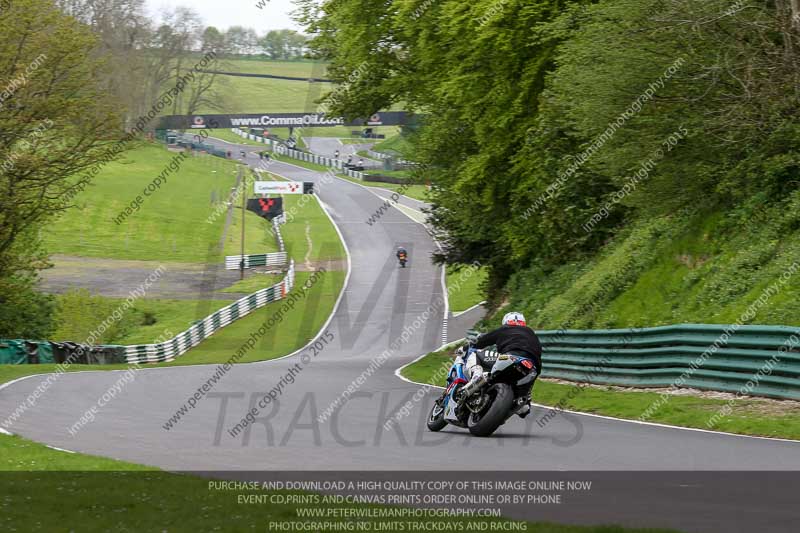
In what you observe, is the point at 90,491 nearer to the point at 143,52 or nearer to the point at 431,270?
the point at 431,270

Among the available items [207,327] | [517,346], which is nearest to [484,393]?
[517,346]

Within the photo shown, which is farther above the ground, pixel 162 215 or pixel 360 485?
pixel 360 485

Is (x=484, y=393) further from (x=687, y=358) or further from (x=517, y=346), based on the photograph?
(x=687, y=358)

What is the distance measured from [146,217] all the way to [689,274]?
2664 inches

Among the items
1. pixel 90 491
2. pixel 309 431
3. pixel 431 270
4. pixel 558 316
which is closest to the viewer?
A: pixel 90 491

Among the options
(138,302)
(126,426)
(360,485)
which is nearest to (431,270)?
(138,302)

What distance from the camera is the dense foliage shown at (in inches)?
842

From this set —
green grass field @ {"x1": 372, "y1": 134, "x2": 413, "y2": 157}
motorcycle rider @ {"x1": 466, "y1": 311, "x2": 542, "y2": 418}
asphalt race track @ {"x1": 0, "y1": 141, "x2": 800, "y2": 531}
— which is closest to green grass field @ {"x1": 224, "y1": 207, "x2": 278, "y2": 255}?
green grass field @ {"x1": 372, "y1": 134, "x2": 413, "y2": 157}

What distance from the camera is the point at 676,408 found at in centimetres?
1567

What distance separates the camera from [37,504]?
27.7 feet

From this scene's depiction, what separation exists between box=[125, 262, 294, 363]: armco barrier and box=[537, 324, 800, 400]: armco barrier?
21031 mm

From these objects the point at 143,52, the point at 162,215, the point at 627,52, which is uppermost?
the point at 627,52

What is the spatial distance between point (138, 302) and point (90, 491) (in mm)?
48031

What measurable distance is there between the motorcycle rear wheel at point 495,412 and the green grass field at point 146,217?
5107 centimetres
